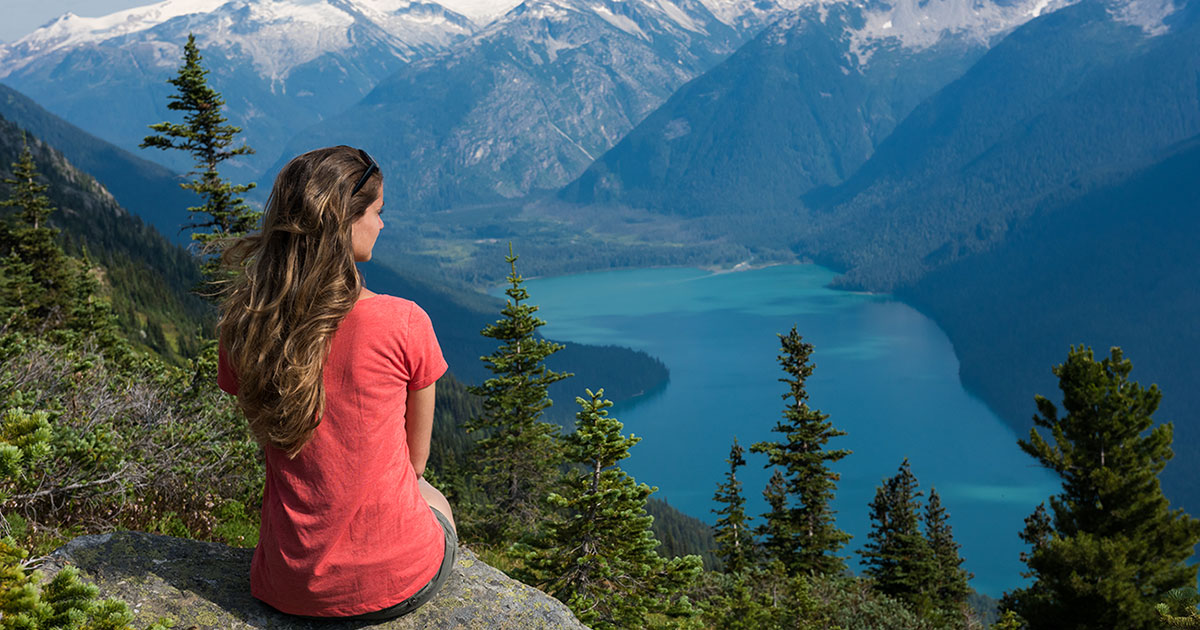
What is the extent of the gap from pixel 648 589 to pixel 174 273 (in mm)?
120116

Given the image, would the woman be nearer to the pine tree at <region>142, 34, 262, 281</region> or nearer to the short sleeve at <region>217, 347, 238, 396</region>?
the short sleeve at <region>217, 347, 238, 396</region>

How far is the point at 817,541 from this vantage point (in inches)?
1107

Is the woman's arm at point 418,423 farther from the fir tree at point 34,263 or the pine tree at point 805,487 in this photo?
the fir tree at point 34,263

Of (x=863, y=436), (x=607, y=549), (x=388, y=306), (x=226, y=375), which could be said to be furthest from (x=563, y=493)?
(x=863, y=436)

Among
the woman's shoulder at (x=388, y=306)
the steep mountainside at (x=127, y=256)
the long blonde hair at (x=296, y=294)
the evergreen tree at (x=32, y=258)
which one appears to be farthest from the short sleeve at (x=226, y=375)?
the steep mountainside at (x=127, y=256)

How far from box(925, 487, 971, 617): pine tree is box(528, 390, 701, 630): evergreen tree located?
90.2 feet

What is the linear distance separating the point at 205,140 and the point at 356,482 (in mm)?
17179

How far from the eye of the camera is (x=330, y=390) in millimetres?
3566

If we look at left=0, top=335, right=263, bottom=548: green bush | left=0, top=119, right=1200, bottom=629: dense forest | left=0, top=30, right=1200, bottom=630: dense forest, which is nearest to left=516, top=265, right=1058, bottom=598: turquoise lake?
left=0, top=119, right=1200, bottom=629: dense forest

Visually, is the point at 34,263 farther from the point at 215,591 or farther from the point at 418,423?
the point at 418,423

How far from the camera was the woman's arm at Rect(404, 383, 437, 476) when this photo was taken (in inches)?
150

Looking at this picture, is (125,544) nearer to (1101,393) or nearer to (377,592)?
(377,592)

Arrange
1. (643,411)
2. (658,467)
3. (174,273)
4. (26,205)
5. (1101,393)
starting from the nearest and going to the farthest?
(1101,393) < (26,205) < (174,273) < (658,467) < (643,411)

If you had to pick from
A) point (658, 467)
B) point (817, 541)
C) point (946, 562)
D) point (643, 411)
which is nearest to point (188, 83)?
point (817, 541)
